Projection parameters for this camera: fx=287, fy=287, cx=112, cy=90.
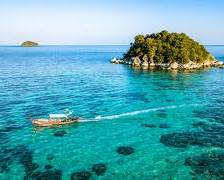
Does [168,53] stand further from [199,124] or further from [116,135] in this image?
[116,135]

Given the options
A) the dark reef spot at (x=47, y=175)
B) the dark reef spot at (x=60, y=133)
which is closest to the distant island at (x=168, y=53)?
the dark reef spot at (x=60, y=133)

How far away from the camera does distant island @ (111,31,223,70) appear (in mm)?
138375

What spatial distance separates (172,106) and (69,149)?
103 ft

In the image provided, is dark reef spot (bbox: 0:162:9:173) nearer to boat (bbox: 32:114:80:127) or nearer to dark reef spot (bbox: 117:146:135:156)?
boat (bbox: 32:114:80:127)

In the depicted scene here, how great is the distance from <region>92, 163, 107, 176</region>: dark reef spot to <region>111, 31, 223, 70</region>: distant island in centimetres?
10531

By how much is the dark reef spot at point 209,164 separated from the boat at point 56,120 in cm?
2275

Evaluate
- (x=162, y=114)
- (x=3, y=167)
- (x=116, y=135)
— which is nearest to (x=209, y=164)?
(x=116, y=135)

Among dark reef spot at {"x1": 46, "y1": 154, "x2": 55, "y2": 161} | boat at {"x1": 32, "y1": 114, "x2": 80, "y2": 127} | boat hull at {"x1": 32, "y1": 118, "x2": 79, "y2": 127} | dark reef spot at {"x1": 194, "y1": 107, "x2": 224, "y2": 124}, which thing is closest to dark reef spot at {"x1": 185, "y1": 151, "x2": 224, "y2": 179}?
dark reef spot at {"x1": 194, "y1": 107, "x2": 224, "y2": 124}

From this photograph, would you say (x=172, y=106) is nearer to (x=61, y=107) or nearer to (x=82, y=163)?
(x=61, y=107)

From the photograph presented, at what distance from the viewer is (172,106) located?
6512 cm

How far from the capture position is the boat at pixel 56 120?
50.1 meters

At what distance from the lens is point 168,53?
14112cm

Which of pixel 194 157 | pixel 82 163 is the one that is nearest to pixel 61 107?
pixel 82 163

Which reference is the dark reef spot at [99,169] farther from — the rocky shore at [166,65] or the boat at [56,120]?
the rocky shore at [166,65]
